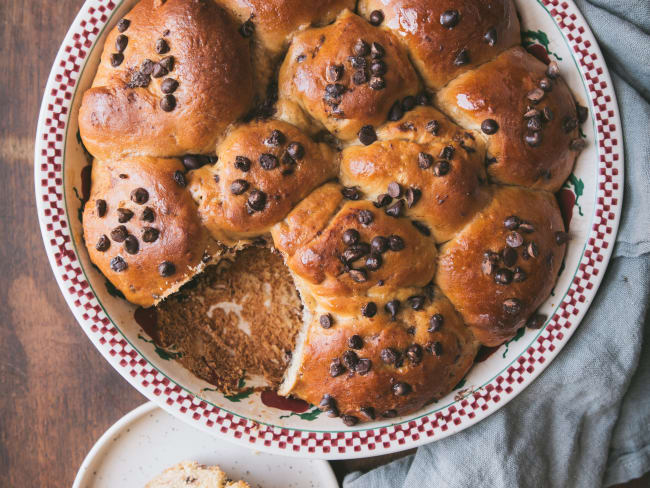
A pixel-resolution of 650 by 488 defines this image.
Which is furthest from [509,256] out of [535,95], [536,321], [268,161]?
[268,161]

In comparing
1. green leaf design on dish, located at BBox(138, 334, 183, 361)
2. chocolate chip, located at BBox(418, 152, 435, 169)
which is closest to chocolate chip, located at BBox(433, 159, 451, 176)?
chocolate chip, located at BBox(418, 152, 435, 169)

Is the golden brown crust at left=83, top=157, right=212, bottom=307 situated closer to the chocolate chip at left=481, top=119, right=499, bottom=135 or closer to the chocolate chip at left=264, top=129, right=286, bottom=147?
the chocolate chip at left=264, top=129, right=286, bottom=147

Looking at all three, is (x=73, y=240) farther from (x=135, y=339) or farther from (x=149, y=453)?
(x=149, y=453)

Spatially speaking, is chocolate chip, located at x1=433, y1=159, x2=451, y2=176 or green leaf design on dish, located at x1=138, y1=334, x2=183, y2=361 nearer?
chocolate chip, located at x1=433, y1=159, x2=451, y2=176

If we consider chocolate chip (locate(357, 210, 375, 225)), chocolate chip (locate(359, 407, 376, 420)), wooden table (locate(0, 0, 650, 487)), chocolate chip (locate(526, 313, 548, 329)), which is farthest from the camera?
wooden table (locate(0, 0, 650, 487))

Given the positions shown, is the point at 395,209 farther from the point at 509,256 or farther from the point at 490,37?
the point at 490,37

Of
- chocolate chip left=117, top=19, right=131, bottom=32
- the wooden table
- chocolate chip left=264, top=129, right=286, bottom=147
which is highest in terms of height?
chocolate chip left=117, top=19, right=131, bottom=32

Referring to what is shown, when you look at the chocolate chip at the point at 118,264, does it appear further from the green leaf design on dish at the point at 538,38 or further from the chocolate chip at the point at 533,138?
the green leaf design on dish at the point at 538,38
